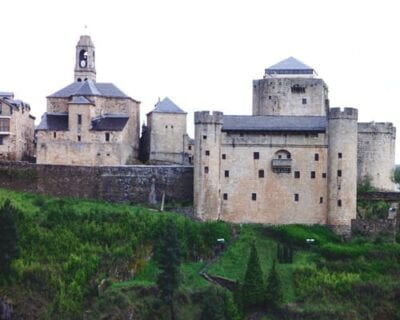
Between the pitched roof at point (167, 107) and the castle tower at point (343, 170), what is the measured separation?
12.6 metres

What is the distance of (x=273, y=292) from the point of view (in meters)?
58.1

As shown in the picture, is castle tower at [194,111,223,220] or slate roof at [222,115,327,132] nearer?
castle tower at [194,111,223,220]

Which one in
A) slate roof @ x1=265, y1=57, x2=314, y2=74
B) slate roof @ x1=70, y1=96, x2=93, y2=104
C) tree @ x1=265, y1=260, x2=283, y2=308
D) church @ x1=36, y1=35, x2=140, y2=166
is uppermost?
slate roof @ x1=265, y1=57, x2=314, y2=74

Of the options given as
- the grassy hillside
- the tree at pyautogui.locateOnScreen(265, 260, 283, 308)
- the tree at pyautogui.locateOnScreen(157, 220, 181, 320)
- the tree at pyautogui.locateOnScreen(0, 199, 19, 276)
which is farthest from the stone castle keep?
the tree at pyautogui.locateOnScreen(0, 199, 19, 276)

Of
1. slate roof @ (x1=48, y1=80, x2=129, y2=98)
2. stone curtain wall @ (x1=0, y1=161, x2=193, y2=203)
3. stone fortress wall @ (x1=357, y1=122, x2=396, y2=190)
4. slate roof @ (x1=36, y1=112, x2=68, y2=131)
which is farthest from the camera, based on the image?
slate roof @ (x1=48, y1=80, x2=129, y2=98)

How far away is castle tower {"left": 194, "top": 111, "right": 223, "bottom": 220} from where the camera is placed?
67.0m

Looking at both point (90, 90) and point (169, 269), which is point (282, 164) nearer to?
point (169, 269)

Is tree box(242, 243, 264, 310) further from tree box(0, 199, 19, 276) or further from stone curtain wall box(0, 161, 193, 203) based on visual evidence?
tree box(0, 199, 19, 276)

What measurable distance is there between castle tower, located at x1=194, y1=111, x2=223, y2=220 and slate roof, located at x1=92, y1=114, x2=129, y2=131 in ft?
24.4

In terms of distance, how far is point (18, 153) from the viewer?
74.3 m

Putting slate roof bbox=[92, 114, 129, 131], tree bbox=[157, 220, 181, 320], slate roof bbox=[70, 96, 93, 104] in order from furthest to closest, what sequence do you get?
1. slate roof bbox=[70, 96, 93, 104]
2. slate roof bbox=[92, 114, 129, 131]
3. tree bbox=[157, 220, 181, 320]

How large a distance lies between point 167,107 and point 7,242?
66.1 ft

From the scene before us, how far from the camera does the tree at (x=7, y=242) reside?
2281 inches

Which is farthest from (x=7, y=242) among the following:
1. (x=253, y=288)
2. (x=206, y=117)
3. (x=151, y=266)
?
(x=206, y=117)
